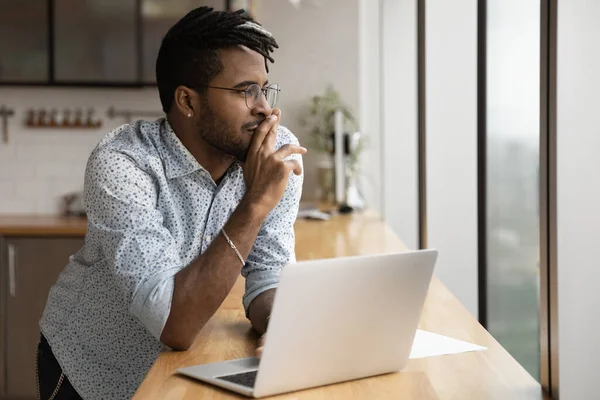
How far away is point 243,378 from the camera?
51.4 inches

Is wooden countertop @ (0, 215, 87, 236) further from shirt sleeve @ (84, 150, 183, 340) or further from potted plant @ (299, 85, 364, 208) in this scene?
shirt sleeve @ (84, 150, 183, 340)

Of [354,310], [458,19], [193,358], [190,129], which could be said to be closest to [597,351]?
[354,310]

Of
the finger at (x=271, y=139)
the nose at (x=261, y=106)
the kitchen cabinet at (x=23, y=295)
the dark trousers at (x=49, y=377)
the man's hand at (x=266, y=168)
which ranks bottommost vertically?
the kitchen cabinet at (x=23, y=295)

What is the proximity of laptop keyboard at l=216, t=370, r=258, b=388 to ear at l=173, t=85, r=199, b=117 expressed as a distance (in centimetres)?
60

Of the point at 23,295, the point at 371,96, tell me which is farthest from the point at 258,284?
the point at 371,96

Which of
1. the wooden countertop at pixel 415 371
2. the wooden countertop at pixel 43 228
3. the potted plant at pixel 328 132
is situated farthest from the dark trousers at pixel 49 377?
the potted plant at pixel 328 132

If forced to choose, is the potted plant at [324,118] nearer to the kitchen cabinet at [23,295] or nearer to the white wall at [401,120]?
the white wall at [401,120]

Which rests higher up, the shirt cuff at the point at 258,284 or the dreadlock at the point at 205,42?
the dreadlock at the point at 205,42

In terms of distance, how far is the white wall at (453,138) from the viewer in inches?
126

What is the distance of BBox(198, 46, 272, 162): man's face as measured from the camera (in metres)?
1.65

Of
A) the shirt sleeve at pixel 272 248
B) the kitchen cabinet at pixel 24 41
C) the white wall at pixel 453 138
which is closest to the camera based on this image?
the shirt sleeve at pixel 272 248

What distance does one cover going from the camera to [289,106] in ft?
15.6

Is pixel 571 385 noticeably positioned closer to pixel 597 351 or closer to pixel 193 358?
pixel 597 351

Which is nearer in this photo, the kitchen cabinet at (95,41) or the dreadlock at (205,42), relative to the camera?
the dreadlock at (205,42)
